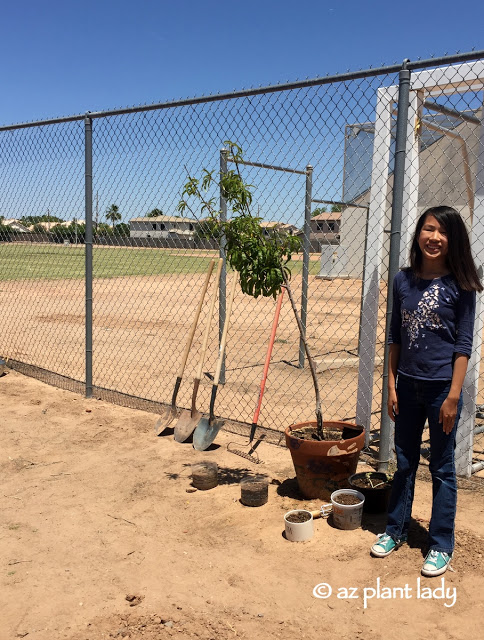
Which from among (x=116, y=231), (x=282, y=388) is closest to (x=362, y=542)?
(x=282, y=388)

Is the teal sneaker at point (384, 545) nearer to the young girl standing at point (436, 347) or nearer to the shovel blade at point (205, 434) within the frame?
the young girl standing at point (436, 347)

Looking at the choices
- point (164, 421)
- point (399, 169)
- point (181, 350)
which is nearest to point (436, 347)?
point (399, 169)

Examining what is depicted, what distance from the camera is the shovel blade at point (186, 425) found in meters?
4.55

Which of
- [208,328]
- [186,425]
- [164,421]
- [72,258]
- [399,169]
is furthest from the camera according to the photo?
[72,258]

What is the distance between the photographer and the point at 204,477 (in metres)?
4.01

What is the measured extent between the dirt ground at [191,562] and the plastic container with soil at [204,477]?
0.15 feet

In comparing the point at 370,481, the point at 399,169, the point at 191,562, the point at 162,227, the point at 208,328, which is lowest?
the point at 191,562

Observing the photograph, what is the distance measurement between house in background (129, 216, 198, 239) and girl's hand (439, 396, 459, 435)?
125 inches

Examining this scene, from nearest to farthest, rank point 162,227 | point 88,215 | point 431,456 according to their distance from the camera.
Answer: point 431,456
point 88,215
point 162,227

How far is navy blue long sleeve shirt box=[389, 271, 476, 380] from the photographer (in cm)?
289

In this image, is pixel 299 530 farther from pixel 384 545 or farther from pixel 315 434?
pixel 315 434

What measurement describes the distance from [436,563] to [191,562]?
4.05ft

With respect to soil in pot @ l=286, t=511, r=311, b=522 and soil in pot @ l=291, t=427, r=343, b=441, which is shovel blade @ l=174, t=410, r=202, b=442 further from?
soil in pot @ l=286, t=511, r=311, b=522

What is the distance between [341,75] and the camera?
3965mm
